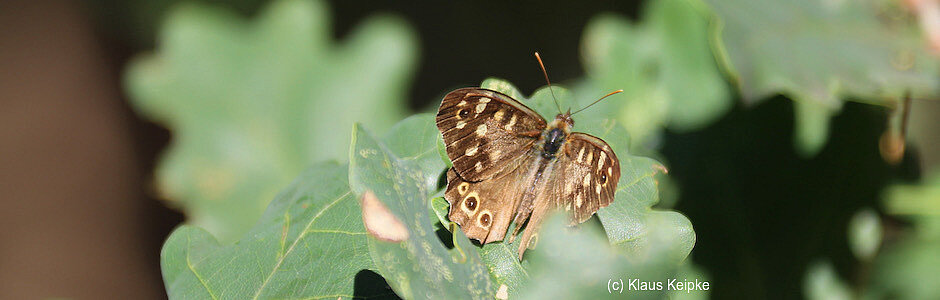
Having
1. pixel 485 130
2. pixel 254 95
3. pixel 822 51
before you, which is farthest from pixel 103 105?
pixel 822 51

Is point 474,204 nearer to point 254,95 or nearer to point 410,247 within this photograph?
point 410,247

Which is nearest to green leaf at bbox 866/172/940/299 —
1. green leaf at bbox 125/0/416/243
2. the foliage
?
the foliage

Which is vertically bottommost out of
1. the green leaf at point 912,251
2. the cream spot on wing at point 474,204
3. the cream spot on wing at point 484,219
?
the green leaf at point 912,251

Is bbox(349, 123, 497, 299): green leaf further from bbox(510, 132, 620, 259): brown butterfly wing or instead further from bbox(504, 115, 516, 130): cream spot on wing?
bbox(504, 115, 516, 130): cream spot on wing

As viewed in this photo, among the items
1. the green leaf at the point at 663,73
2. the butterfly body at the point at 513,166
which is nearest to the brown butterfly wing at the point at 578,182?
the butterfly body at the point at 513,166

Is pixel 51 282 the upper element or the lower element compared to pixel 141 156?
lower

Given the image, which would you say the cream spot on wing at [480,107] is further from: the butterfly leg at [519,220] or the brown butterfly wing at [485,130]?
the butterfly leg at [519,220]

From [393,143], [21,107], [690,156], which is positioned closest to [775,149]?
[690,156]

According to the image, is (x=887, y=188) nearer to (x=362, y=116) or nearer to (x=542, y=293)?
(x=542, y=293)
